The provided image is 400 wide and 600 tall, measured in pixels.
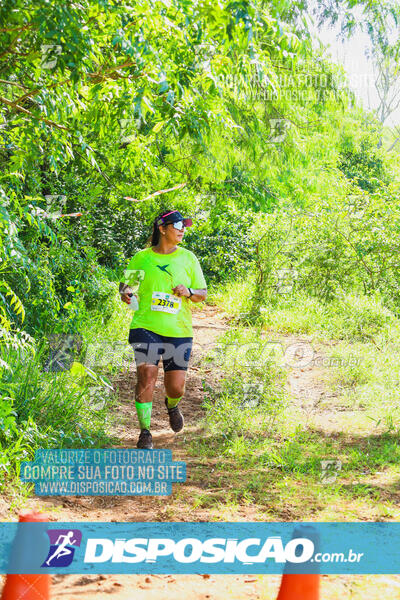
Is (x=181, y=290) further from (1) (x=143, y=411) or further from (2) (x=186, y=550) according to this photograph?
(2) (x=186, y=550)

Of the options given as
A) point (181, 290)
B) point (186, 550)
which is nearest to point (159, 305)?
point (181, 290)

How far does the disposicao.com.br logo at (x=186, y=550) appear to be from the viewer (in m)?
3.87

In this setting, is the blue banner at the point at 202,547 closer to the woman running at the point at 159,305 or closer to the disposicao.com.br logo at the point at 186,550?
the disposicao.com.br logo at the point at 186,550

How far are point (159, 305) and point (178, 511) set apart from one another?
5.48 ft

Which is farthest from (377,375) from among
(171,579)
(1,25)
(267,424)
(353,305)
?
(1,25)

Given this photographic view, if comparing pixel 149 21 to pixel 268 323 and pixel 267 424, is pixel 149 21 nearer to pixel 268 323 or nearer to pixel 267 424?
pixel 267 424

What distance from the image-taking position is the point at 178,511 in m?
4.62

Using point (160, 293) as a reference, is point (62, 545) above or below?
below

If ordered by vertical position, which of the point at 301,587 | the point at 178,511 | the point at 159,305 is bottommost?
the point at 178,511

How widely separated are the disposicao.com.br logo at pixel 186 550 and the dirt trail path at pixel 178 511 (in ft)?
0.80

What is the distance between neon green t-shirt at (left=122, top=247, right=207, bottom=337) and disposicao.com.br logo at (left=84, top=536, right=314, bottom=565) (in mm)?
1886

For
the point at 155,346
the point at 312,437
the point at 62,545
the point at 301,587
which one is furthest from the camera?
the point at 312,437

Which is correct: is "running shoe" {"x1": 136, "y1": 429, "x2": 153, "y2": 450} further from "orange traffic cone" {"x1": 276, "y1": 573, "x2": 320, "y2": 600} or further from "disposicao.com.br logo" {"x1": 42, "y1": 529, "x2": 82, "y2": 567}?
"orange traffic cone" {"x1": 276, "y1": 573, "x2": 320, "y2": 600}

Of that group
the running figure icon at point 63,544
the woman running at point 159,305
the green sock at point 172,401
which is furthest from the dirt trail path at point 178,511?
the woman running at point 159,305
